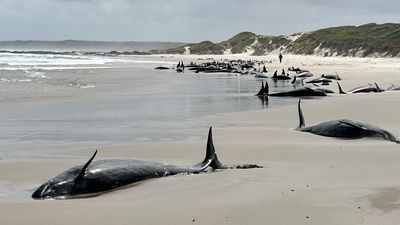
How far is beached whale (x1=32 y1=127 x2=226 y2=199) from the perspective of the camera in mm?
5297

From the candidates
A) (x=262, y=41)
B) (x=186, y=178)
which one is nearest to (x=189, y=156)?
(x=186, y=178)

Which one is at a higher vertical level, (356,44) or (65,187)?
(65,187)

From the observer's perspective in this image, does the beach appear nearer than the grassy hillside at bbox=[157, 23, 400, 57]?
Yes

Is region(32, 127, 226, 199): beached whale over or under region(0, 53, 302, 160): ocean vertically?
over

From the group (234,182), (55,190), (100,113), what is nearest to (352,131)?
(234,182)

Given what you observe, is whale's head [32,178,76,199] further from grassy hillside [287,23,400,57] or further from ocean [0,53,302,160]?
grassy hillside [287,23,400,57]

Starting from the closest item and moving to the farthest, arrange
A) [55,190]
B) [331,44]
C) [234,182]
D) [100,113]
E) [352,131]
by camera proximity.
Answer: [55,190], [234,182], [352,131], [100,113], [331,44]

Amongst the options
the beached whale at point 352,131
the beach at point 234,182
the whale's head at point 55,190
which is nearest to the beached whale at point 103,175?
the whale's head at point 55,190

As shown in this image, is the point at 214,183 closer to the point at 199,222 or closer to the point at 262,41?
the point at 199,222

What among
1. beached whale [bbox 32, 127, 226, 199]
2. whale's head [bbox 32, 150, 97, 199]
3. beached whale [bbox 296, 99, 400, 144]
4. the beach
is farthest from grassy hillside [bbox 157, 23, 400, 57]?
whale's head [bbox 32, 150, 97, 199]

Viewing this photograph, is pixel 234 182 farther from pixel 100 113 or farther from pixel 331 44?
pixel 331 44

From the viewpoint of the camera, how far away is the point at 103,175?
5668 mm

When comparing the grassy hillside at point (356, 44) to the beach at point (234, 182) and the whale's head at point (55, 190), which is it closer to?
the beach at point (234, 182)

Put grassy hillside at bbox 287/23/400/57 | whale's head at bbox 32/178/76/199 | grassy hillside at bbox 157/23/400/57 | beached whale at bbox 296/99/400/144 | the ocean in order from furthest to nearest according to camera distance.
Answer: grassy hillside at bbox 157/23/400/57 → grassy hillside at bbox 287/23/400/57 → the ocean → beached whale at bbox 296/99/400/144 → whale's head at bbox 32/178/76/199
